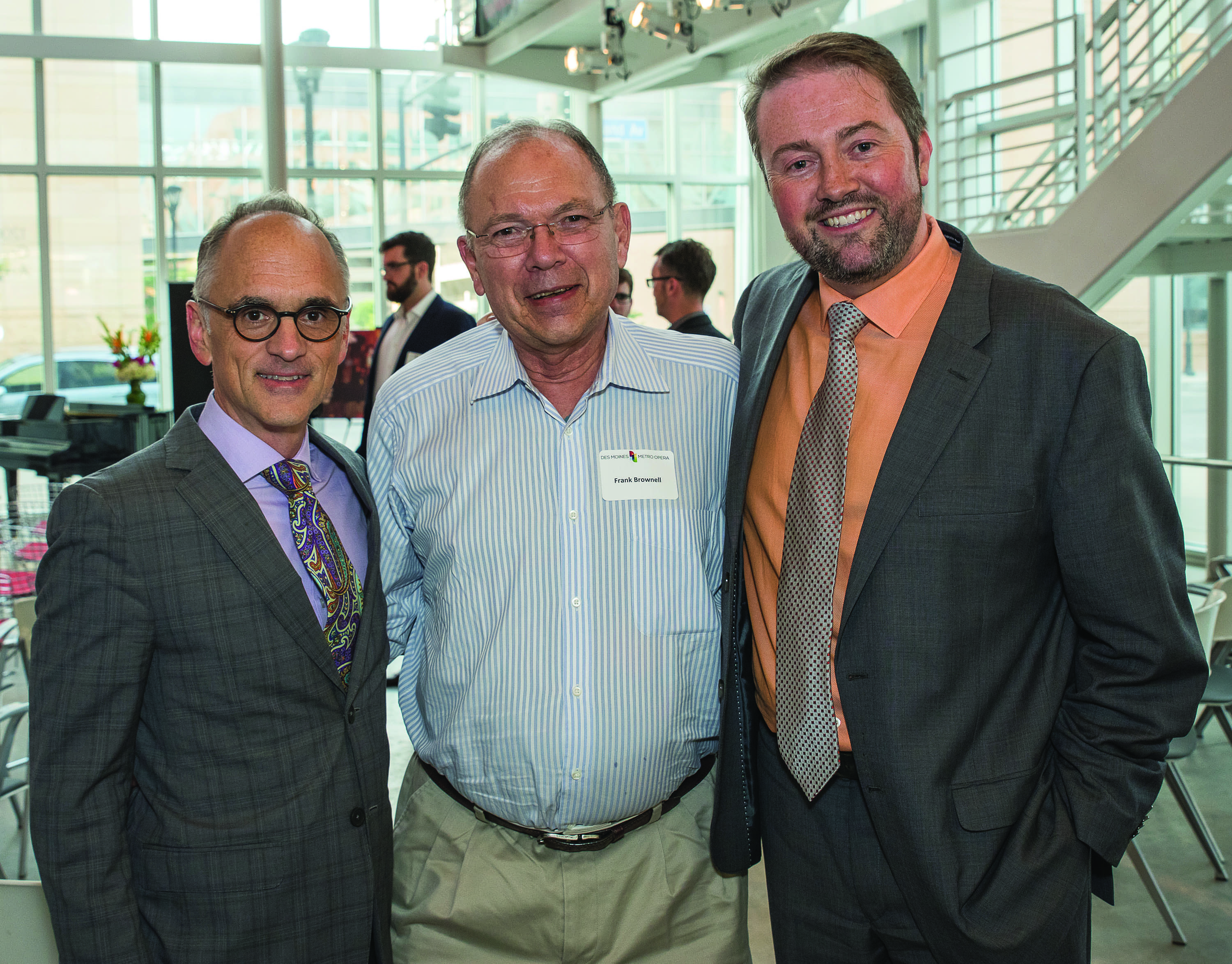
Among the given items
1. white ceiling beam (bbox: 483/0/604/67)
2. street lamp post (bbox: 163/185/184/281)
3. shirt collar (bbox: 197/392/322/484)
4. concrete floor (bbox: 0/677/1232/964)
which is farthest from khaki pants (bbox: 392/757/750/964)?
street lamp post (bbox: 163/185/184/281)

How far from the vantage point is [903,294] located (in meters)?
1.73

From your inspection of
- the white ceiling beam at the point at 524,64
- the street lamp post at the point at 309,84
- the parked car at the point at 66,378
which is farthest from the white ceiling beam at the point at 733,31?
the parked car at the point at 66,378

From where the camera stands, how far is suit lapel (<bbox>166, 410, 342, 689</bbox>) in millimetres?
1513

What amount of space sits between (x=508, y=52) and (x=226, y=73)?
3623 mm

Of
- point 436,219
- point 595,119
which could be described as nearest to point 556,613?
point 595,119

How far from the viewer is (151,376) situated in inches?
399

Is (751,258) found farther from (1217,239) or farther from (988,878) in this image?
(988,878)

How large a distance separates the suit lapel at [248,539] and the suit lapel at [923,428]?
0.84 m

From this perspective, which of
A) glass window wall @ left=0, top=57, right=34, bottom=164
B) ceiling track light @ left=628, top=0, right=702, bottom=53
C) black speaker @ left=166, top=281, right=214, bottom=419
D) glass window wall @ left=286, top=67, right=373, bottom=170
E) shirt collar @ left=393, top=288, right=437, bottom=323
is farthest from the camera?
glass window wall @ left=286, top=67, right=373, bottom=170

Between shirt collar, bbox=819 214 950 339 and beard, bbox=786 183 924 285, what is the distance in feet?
0.09

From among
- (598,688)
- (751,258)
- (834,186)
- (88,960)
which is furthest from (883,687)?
(751,258)

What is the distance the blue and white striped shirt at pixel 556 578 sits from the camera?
5.71ft

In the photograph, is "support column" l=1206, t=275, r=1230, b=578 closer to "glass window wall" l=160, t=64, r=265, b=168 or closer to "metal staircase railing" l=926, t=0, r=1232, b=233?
"metal staircase railing" l=926, t=0, r=1232, b=233

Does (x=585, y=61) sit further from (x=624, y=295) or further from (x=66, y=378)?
(x=66, y=378)
